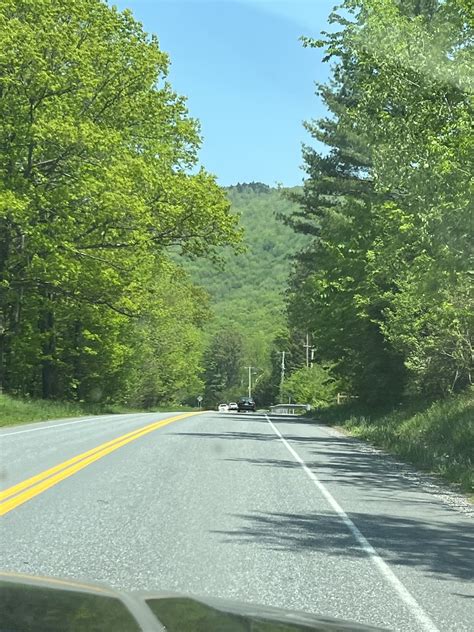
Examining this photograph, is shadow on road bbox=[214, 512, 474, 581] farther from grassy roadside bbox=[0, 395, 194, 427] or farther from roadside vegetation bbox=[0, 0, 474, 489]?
grassy roadside bbox=[0, 395, 194, 427]

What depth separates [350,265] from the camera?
32.5m

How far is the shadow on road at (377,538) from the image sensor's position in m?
7.61

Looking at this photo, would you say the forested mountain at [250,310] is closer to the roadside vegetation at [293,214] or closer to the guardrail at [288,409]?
the guardrail at [288,409]

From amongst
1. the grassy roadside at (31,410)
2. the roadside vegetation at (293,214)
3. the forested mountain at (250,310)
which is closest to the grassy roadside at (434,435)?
the roadside vegetation at (293,214)

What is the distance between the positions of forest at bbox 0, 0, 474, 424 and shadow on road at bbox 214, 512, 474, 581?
8.03m

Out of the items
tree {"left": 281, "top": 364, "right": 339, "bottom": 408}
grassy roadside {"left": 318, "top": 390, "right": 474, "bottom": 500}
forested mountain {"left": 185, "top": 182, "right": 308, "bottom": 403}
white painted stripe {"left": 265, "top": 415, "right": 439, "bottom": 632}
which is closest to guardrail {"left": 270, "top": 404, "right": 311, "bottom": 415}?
tree {"left": 281, "top": 364, "right": 339, "bottom": 408}

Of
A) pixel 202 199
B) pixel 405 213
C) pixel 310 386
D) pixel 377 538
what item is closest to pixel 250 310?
pixel 310 386

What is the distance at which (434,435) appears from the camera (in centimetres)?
2031

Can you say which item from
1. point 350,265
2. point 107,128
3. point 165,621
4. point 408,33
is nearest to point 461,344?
point 350,265

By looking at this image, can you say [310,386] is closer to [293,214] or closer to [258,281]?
[293,214]

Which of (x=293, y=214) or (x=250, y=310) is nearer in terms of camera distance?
(x=293, y=214)

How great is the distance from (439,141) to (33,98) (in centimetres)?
1922

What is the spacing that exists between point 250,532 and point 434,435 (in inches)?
502

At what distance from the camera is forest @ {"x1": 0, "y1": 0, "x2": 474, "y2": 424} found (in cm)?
1752
